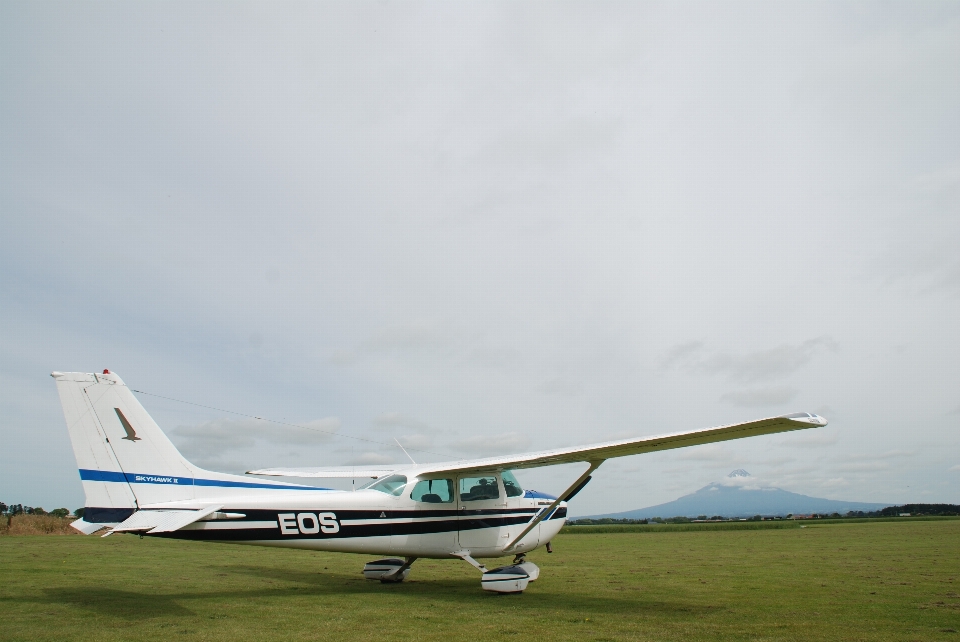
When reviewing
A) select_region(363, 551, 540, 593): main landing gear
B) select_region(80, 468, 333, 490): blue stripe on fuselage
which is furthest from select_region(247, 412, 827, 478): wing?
select_region(80, 468, 333, 490): blue stripe on fuselage

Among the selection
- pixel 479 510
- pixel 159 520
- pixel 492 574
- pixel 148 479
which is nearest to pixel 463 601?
pixel 492 574

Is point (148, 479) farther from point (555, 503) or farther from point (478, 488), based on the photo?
point (555, 503)

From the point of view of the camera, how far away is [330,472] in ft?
43.8

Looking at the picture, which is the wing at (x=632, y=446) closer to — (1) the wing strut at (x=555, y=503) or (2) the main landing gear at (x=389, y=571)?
(1) the wing strut at (x=555, y=503)

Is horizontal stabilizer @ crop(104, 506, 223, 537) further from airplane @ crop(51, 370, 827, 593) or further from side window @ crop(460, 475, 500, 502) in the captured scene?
side window @ crop(460, 475, 500, 502)

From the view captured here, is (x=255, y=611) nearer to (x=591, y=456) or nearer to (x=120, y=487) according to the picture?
(x=120, y=487)

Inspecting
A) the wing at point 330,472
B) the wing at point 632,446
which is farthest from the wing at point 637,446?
the wing at point 330,472

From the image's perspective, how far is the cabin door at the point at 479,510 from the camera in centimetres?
1035

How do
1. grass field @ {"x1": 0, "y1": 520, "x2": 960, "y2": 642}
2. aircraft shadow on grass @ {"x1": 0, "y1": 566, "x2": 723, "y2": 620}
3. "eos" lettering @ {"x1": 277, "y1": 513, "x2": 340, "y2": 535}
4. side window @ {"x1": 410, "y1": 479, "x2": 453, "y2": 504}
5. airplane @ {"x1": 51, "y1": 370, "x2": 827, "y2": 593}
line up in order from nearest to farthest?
grass field @ {"x1": 0, "y1": 520, "x2": 960, "y2": 642}
aircraft shadow on grass @ {"x1": 0, "y1": 566, "x2": 723, "y2": 620}
airplane @ {"x1": 51, "y1": 370, "x2": 827, "y2": 593}
"eos" lettering @ {"x1": 277, "y1": 513, "x2": 340, "y2": 535}
side window @ {"x1": 410, "y1": 479, "x2": 453, "y2": 504}

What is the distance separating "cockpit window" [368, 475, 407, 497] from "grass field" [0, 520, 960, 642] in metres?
1.52

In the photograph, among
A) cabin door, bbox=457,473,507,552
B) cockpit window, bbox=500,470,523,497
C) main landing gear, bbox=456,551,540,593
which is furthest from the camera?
cockpit window, bbox=500,470,523,497

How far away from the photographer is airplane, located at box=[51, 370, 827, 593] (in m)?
7.97

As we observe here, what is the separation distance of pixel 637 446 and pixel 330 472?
25.0 ft

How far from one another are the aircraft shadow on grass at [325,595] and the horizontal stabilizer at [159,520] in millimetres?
892
